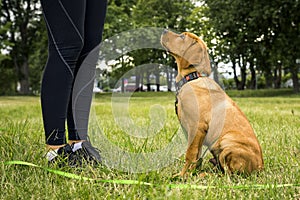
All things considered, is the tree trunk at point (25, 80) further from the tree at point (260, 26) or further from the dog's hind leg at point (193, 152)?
the dog's hind leg at point (193, 152)

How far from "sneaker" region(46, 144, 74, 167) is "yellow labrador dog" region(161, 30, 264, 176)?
0.55m

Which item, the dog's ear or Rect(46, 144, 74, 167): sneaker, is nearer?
Rect(46, 144, 74, 167): sneaker

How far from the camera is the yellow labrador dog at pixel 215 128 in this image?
1858 millimetres

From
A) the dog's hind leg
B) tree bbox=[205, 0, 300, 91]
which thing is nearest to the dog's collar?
the dog's hind leg

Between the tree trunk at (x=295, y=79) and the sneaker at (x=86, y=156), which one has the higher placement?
the tree trunk at (x=295, y=79)

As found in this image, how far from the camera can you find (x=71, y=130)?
2188 millimetres

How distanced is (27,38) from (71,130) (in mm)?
20774

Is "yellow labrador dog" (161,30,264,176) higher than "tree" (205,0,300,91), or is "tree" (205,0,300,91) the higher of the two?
"tree" (205,0,300,91)

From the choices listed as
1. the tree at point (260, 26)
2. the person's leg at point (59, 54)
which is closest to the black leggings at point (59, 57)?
the person's leg at point (59, 54)

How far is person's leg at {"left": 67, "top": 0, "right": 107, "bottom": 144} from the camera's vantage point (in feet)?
7.04

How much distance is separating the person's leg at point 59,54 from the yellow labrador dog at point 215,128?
57 centimetres

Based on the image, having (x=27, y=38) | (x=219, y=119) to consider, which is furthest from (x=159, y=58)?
(x=27, y=38)

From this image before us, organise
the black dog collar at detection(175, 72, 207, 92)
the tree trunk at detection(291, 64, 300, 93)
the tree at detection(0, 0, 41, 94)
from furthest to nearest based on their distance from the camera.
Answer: the tree at detection(0, 0, 41, 94) → the tree trunk at detection(291, 64, 300, 93) → the black dog collar at detection(175, 72, 207, 92)

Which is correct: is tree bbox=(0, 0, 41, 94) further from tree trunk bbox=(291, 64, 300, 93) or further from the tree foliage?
tree trunk bbox=(291, 64, 300, 93)
